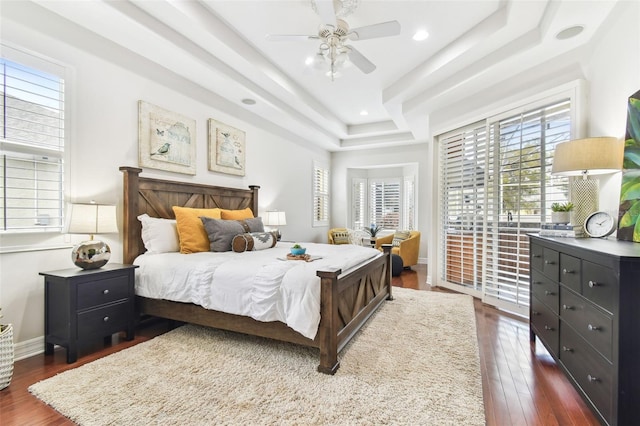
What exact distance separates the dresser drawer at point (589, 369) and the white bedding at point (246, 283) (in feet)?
5.03

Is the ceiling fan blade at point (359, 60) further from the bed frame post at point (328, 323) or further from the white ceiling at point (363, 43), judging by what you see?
the bed frame post at point (328, 323)

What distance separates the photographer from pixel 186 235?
3.24m

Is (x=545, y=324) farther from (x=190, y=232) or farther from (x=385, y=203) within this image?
(x=385, y=203)

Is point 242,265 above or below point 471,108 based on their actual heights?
below

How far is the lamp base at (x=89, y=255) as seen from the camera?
2498 millimetres

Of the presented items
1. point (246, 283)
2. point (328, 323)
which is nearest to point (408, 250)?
point (328, 323)

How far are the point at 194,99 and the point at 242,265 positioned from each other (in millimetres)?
2539

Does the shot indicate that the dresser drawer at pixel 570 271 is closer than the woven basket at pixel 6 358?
Yes

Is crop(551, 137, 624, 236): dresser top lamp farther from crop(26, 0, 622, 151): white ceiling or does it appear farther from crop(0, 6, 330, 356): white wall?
crop(0, 6, 330, 356): white wall

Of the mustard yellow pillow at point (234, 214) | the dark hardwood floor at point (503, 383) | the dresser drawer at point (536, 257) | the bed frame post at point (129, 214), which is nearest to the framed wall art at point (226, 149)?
the mustard yellow pillow at point (234, 214)

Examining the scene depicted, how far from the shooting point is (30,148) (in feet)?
8.06

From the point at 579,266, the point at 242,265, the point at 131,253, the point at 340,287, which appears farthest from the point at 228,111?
the point at 579,266

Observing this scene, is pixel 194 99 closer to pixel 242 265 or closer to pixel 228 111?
pixel 228 111

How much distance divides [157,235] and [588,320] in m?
3.47
